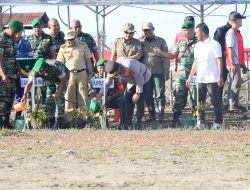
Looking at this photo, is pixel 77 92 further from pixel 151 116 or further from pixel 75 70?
pixel 151 116

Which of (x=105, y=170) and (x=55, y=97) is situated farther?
(x=55, y=97)

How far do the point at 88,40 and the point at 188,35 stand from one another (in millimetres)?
2070

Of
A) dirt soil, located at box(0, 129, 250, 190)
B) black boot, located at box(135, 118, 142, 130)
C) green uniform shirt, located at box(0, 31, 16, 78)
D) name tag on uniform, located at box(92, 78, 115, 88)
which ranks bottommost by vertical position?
dirt soil, located at box(0, 129, 250, 190)

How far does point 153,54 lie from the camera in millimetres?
16906

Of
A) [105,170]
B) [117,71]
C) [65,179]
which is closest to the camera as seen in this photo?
[65,179]

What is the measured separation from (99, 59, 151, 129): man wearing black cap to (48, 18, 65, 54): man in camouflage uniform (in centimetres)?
137

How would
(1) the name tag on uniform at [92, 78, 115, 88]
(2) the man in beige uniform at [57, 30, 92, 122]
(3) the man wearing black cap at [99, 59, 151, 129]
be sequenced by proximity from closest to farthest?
(3) the man wearing black cap at [99, 59, 151, 129] → (2) the man in beige uniform at [57, 30, 92, 122] → (1) the name tag on uniform at [92, 78, 115, 88]

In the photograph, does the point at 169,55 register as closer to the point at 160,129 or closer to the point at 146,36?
the point at 146,36

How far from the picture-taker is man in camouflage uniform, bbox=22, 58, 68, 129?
1470 cm

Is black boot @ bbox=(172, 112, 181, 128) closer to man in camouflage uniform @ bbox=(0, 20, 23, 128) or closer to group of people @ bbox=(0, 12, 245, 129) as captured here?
group of people @ bbox=(0, 12, 245, 129)

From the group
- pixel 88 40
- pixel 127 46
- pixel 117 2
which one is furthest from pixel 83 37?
pixel 117 2

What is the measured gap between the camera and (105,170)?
9758mm

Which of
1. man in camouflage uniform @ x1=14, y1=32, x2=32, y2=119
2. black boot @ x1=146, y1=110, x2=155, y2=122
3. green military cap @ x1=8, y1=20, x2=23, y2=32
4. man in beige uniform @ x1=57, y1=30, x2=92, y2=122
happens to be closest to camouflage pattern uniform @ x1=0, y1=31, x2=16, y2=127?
green military cap @ x1=8, y1=20, x2=23, y2=32

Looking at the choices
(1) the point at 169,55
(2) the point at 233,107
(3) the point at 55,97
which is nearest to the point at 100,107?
(3) the point at 55,97
